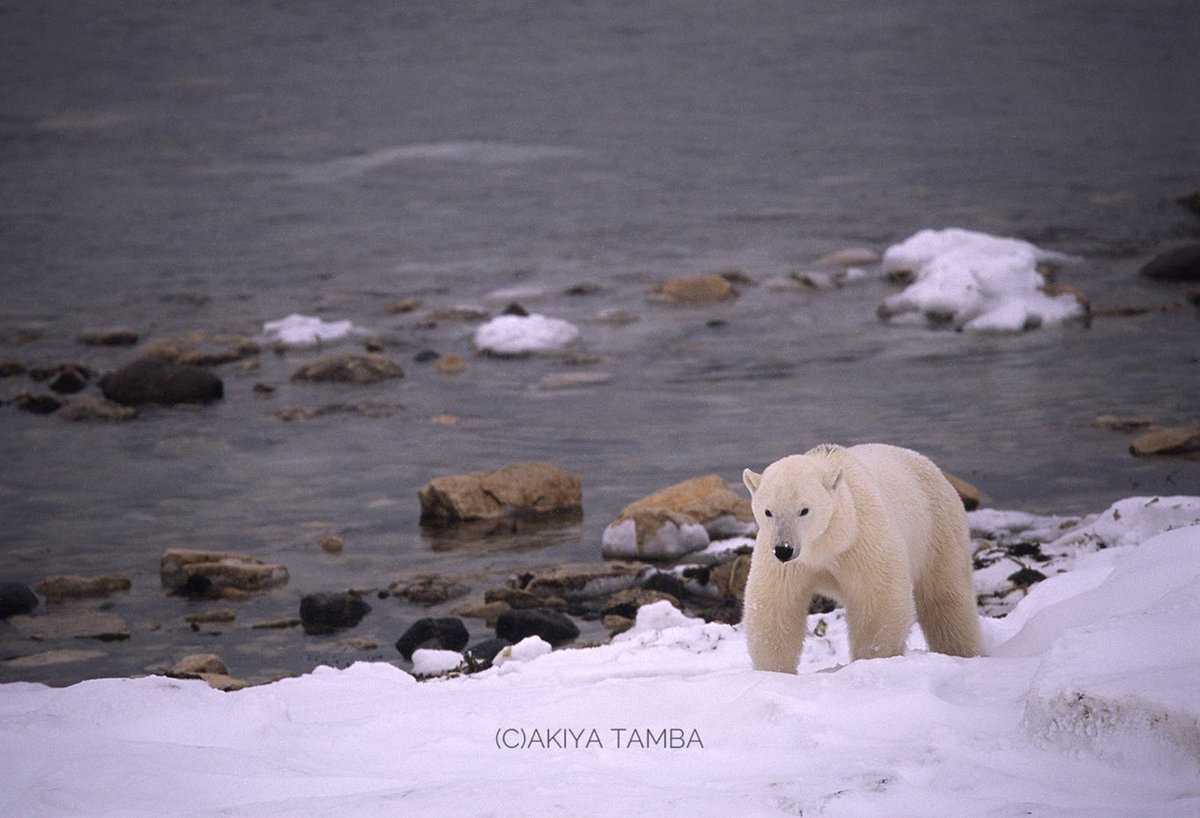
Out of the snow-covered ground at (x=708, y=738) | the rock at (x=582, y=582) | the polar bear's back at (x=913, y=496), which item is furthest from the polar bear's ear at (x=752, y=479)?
the rock at (x=582, y=582)

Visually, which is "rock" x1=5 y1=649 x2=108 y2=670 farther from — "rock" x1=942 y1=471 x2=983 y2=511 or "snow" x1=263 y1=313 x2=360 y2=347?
"snow" x1=263 y1=313 x2=360 y2=347

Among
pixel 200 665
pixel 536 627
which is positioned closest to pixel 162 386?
pixel 200 665

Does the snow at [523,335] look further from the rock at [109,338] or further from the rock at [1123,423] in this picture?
the rock at [1123,423]

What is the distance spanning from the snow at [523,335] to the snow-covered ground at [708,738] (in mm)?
9167

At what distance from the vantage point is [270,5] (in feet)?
124

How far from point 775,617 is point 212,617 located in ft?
13.8

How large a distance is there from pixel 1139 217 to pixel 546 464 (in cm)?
1298

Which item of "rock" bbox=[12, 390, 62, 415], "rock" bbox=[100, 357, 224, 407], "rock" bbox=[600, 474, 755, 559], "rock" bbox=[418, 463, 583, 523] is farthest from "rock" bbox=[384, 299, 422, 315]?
"rock" bbox=[600, 474, 755, 559]

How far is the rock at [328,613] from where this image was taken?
7938mm

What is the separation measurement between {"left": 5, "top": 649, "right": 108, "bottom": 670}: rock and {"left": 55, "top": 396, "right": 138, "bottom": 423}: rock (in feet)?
17.4

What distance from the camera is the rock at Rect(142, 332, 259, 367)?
14781 millimetres

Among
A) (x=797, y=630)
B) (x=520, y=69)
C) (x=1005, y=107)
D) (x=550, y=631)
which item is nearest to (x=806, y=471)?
(x=797, y=630)

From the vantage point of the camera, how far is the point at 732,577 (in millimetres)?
7973

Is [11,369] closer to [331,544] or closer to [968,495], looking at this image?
[331,544]
